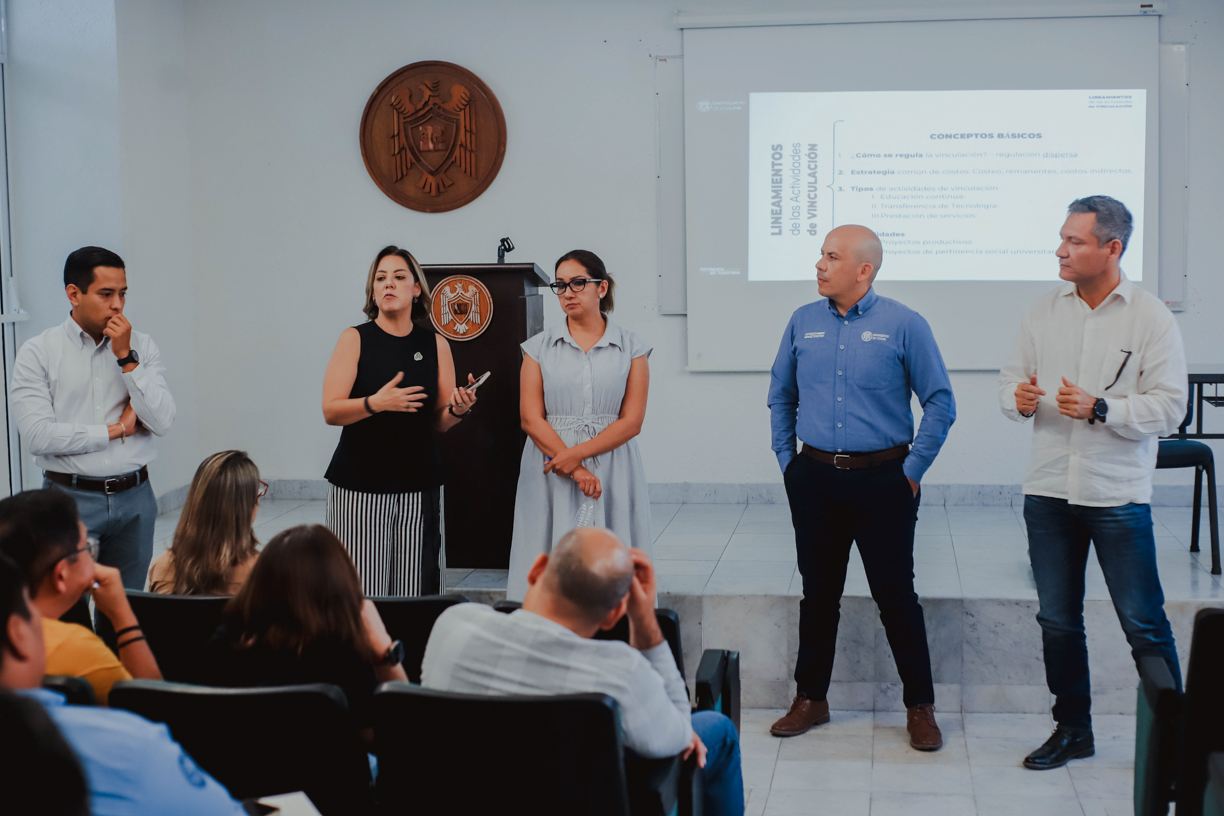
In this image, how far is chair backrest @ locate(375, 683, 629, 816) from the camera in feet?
4.85

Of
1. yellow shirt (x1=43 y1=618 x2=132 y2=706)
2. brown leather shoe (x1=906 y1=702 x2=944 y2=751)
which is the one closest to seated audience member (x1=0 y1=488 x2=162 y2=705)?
yellow shirt (x1=43 y1=618 x2=132 y2=706)

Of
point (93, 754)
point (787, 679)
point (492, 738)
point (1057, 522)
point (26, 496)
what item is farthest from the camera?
point (787, 679)

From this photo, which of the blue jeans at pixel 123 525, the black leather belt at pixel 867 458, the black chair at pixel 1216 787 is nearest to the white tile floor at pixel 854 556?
the black leather belt at pixel 867 458

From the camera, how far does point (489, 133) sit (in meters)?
5.68

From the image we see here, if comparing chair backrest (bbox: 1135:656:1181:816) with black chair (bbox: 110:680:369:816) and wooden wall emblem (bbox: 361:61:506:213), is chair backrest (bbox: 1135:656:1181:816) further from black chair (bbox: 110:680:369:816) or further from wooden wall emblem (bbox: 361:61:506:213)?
wooden wall emblem (bbox: 361:61:506:213)

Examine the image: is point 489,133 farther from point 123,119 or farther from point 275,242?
point 123,119

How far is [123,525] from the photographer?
10.0 feet

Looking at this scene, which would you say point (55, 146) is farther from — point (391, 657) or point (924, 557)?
point (924, 557)

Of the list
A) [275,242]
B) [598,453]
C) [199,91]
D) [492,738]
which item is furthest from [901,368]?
[199,91]

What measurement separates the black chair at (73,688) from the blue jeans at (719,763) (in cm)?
110

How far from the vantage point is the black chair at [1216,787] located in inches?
62.6

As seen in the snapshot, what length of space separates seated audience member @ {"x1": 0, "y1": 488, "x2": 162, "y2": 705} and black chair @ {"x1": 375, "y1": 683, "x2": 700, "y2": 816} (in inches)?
22.6

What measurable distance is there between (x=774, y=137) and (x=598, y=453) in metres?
2.92

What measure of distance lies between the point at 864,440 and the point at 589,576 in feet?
5.35
